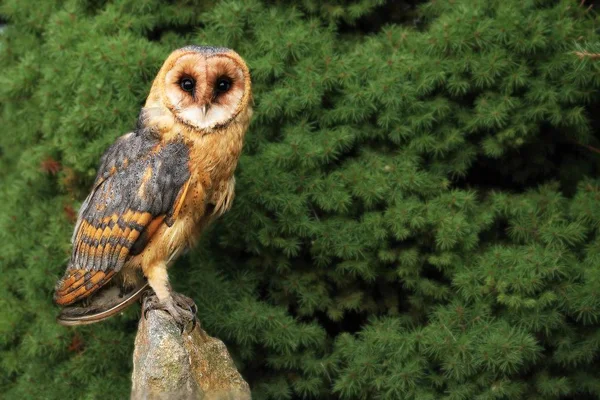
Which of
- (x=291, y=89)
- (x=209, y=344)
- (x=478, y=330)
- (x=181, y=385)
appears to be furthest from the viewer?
A: (x=291, y=89)

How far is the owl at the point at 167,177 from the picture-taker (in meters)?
2.88

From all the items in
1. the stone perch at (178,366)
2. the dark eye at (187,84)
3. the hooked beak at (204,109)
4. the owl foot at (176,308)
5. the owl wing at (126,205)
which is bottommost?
the stone perch at (178,366)

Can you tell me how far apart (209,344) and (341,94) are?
1.26 meters

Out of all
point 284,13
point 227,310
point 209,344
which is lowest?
point 227,310

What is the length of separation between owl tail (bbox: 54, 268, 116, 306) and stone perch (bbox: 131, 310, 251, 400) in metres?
0.20

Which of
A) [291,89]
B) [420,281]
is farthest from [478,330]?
[291,89]

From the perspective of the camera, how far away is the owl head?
2.81 m

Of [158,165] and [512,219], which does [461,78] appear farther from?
[158,165]

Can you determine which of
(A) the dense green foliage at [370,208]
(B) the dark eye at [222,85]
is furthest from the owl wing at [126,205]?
(A) the dense green foliage at [370,208]

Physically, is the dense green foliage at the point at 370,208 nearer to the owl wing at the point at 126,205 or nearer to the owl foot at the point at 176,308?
the owl foot at the point at 176,308

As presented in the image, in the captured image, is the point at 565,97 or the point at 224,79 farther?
the point at 565,97

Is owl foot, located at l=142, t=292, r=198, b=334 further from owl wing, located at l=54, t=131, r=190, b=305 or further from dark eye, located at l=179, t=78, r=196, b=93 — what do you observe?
dark eye, located at l=179, t=78, r=196, b=93

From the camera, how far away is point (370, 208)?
3.65 meters

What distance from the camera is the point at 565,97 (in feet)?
11.8
